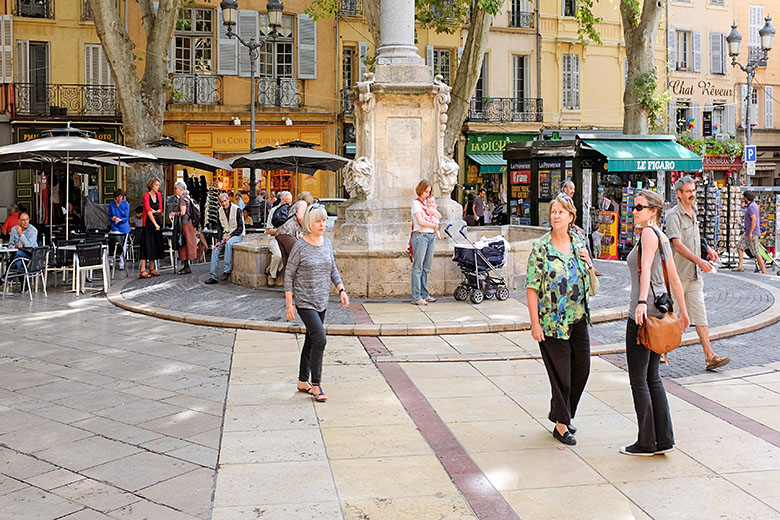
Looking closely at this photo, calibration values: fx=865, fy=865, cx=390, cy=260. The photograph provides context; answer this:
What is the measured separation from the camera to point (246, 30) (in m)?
31.6

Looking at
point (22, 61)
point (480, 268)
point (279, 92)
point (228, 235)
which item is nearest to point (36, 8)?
point (22, 61)

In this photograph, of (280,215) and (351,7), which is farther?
(351,7)

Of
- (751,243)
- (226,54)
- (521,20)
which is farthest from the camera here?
(521,20)

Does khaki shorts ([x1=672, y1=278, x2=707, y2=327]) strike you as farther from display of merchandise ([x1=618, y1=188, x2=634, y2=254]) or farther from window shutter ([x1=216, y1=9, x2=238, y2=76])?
window shutter ([x1=216, y1=9, x2=238, y2=76])

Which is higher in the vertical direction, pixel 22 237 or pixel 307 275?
pixel 22 237

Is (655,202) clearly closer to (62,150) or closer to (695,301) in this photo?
(695,301)

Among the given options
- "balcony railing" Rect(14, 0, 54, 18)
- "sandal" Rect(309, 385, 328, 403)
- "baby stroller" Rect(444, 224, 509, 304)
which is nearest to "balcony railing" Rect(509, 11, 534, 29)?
"balcony railing" Rect(14, 0, 54, 18)

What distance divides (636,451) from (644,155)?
18.0 metres

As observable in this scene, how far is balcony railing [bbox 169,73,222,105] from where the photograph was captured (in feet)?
101

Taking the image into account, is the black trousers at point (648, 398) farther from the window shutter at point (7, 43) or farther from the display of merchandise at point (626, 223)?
the window shutter at point (7, 43)

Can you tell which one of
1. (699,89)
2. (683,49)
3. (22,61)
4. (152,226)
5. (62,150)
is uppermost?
(683,49)

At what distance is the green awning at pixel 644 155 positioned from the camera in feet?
70.9

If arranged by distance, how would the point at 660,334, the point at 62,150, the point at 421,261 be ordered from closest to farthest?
1. the point at 660,334
2. the point at 421,261
3. the point at 62,150

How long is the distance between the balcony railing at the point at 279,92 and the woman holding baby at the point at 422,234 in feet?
70.4
